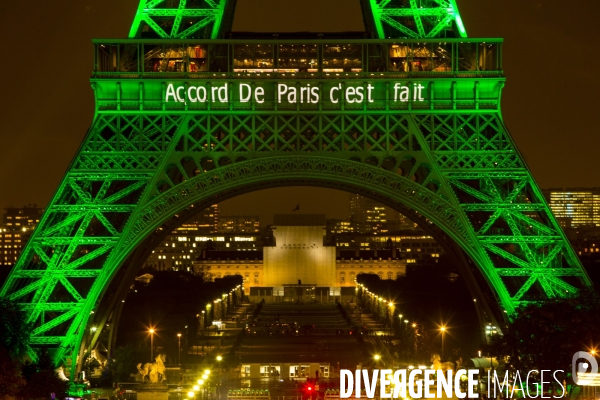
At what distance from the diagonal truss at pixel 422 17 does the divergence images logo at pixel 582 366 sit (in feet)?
51.2

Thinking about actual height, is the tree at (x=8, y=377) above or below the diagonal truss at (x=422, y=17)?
below

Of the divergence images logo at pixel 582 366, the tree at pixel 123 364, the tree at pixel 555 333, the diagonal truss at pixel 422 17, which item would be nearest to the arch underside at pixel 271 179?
the tree at pixel 555 333

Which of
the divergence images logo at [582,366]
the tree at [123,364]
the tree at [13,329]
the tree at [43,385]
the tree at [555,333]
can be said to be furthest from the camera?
the tree at [123,364]

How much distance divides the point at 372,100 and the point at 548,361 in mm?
13769

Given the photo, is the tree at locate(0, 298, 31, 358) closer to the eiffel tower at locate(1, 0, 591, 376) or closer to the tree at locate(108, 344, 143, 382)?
the eiffel tower at locate(1, 0, 591, 376)

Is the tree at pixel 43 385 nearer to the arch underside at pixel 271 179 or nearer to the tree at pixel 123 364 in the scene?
the arch underside at pixel 271 179

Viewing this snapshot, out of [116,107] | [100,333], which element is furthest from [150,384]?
[116,107]

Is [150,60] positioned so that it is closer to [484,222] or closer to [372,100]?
[372,100]

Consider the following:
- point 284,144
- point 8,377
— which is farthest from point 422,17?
point 8,377

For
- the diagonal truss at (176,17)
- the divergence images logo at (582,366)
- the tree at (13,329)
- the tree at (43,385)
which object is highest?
the diagonal truss at (176,17)

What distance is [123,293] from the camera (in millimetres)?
68312

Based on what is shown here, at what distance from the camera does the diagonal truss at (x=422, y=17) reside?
57.3 meters

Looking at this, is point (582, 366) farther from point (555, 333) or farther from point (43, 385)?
point (43, 385)

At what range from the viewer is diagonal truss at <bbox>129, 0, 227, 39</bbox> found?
57.0m
